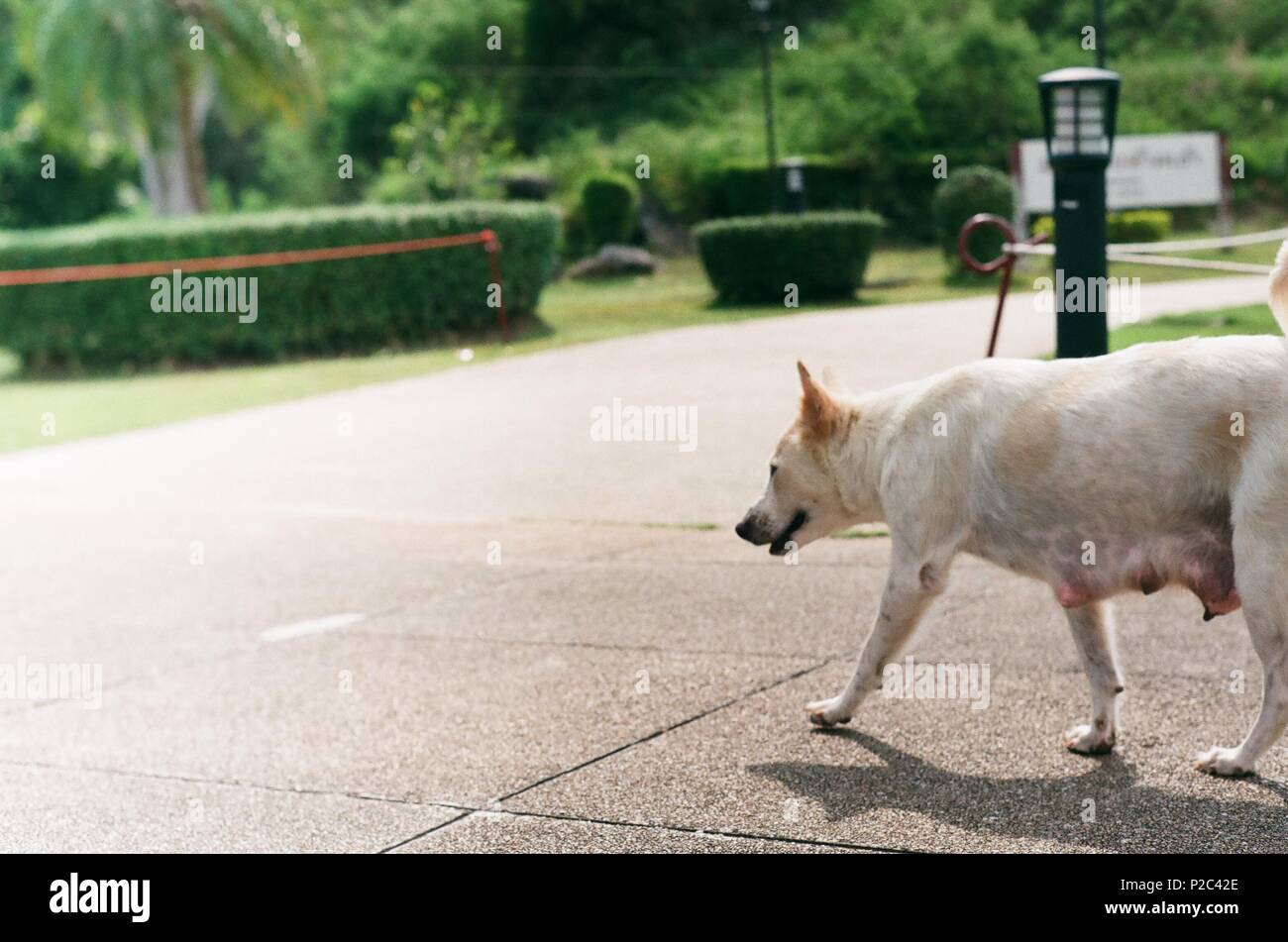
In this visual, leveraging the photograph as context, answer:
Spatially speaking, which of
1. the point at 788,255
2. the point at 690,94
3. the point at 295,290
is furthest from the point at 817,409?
the point at 690,94

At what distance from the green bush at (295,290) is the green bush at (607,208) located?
8905 millimetres

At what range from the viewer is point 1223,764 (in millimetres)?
4598

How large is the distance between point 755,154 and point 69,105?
49.5 ft

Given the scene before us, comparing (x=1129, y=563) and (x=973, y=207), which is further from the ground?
(x=973, y=207)

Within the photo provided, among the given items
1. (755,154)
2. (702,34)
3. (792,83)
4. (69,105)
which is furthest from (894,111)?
(69,105)

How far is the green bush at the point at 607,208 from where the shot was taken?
32.3m

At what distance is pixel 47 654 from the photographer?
739 centimetres

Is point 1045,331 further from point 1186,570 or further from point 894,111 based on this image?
point 894,111

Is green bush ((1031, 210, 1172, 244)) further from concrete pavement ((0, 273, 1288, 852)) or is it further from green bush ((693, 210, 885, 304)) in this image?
concrete pavement ((0, 273, 1288, 852))

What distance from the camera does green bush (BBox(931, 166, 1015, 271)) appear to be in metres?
25.8

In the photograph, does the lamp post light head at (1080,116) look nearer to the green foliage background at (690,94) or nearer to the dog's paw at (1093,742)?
the dog's paw at (1093,742)

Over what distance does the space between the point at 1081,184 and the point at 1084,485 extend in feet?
13.8

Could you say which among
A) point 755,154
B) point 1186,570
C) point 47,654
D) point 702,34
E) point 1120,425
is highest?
point 702,34

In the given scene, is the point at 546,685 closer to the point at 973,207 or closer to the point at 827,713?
the point at 827,713
